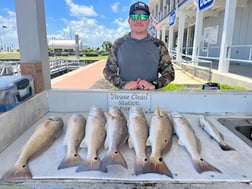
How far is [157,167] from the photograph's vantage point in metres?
0.95

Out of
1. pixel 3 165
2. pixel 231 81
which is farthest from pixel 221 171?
pixel 231 81

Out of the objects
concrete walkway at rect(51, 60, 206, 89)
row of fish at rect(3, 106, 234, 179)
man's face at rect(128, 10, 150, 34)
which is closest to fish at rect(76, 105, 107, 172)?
row of fish at rect(3, 106, 234, 179)

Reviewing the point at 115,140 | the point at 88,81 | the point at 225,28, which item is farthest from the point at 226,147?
the point at 88,81

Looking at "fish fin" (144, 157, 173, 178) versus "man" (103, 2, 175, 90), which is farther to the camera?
"man" (103, 2, 175, 90)

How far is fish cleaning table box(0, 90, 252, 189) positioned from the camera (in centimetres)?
88

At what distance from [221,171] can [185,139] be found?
264 mm

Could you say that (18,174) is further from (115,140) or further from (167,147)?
(167,147)

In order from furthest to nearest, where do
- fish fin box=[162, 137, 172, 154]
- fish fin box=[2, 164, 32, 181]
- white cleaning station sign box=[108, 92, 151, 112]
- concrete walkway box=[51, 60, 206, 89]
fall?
concrete walkway box=[51, 60, 206, 89], white cleaning station sign box=[108, 92, 151, 112], fish fin box=[162, 137, 172, 154], fish fin box=[2, 164, 32, 181]

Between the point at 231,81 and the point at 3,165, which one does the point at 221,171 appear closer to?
the point at 3,165

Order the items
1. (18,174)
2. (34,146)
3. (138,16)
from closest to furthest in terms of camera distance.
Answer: (18,174)
(34,146)
(138,16)

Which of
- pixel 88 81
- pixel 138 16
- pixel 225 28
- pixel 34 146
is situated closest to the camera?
pixel 34 146

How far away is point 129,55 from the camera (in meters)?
2.34

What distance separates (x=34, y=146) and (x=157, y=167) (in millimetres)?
635

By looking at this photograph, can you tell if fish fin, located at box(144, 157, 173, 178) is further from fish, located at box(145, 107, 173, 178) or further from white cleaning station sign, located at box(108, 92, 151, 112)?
white cleaning station sign, located at box(108, 92, 151, 112)
